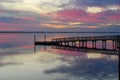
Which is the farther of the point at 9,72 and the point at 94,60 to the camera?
the point at 94,60

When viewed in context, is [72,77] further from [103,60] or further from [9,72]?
[103,60]

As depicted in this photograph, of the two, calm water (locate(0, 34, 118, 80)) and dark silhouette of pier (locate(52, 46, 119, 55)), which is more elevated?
dark silhouette of pier (locate(52, 46, 119, 55))

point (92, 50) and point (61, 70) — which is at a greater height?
point (92, 50)

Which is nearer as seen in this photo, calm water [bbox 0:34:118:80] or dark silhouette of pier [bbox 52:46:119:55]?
calm water [bbox 0:34:118:80]

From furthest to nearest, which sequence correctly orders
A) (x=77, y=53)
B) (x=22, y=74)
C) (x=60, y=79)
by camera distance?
(x=77, y=53), (x=22, y=74), (x=60, y=79)

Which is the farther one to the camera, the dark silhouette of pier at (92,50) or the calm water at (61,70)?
the dark silhouette of pier at (92,50)

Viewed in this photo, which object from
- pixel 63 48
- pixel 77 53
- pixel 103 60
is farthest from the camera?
pixel 63 48

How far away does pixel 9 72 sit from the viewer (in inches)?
2044

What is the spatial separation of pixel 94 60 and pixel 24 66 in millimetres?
14662

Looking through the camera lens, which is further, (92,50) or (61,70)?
(92,50)

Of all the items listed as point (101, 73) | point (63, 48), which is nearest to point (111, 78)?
point (101, 73)

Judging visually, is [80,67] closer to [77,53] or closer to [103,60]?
[103,60]

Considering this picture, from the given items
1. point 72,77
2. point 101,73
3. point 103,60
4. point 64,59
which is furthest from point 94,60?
point 72,77

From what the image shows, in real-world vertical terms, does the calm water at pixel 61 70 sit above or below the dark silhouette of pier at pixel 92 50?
below
